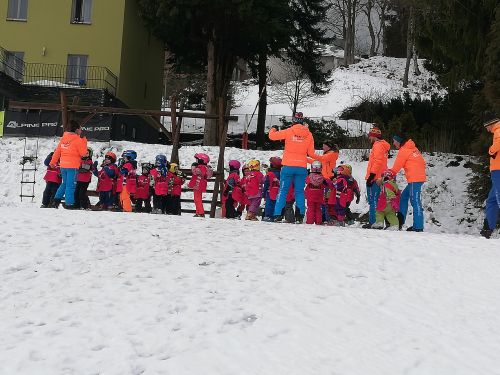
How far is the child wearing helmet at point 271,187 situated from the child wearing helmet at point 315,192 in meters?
1.08

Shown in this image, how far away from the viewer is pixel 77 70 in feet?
101

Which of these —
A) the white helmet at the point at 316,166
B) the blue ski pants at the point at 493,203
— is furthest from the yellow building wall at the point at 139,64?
the blue ski pants at the point at 493,203

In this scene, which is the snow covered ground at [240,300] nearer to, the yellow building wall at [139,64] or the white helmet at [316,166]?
the white helmet at [316,166]

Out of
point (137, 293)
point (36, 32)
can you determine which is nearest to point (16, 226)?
point (137, 293)

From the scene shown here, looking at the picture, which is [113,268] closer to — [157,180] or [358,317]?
[358,317]

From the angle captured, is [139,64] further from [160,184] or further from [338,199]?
[338,199]

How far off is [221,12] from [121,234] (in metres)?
19.3

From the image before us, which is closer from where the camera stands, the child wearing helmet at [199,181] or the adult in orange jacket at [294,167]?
the adult in orange jacket at [294,167]

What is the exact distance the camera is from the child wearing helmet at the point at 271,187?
38.9 feet

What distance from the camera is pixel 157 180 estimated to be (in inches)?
513

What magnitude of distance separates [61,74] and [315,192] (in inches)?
935

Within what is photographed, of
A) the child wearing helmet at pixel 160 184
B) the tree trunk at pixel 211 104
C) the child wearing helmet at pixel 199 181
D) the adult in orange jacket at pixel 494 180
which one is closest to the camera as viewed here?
the adult in orange jacket at pixel 494 180

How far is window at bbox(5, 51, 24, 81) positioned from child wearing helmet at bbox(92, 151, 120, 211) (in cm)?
1970

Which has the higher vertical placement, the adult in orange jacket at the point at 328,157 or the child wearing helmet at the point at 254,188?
the adult in orange jacket at the point at 328,157
